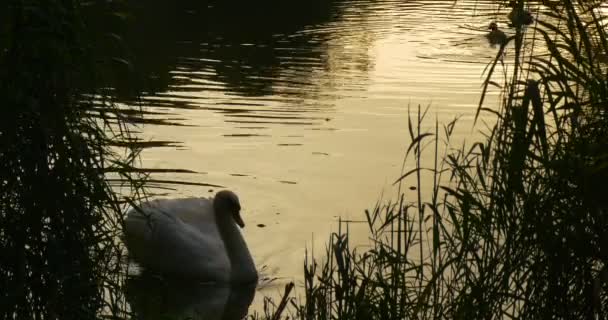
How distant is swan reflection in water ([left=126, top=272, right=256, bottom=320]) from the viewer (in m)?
7.67

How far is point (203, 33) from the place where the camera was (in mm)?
22125

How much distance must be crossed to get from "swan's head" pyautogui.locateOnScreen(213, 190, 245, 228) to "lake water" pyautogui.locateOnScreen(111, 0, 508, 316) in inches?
13.3

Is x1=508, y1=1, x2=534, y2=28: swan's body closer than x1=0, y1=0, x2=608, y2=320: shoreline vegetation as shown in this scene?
No

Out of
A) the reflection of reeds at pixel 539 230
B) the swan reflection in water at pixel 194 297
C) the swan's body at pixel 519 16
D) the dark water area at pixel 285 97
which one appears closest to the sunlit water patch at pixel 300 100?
the dark water area at pixel 285 97

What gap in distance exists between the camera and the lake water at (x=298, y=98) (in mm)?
9836

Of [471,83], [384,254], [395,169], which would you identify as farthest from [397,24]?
[384,254]

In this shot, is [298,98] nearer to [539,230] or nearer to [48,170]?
[539,230]

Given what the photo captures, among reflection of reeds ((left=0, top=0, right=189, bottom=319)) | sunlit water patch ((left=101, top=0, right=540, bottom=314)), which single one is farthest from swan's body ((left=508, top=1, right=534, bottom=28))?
reflection of reeds ((left=0, top=0, right=189, bottom=319))

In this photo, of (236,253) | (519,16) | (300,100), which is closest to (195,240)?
(236,253)

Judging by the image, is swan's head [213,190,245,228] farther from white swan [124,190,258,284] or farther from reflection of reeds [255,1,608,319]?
reflection of reeds [255,1,608,319]

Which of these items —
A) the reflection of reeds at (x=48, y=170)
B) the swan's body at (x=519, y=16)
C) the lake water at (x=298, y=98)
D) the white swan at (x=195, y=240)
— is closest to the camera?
the reflection of reeds at (x=48, y=170)

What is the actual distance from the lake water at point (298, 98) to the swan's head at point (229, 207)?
34 centimetres

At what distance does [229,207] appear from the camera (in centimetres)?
866

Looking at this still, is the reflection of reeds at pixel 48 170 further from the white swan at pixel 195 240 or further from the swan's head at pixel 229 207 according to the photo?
the swan's head at pixel 229 207
